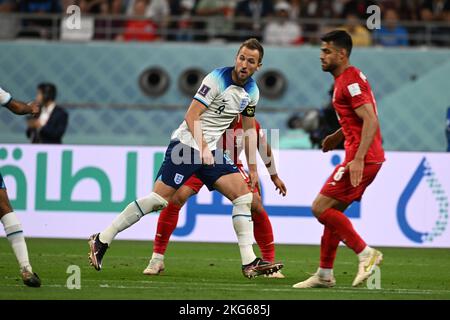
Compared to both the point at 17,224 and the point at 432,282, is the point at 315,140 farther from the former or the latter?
the point at 17,224

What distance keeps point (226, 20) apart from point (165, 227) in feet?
34.0

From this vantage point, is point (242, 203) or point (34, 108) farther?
point (242, 203)

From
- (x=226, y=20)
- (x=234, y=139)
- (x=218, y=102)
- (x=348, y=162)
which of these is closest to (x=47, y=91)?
(x=226, y=20)

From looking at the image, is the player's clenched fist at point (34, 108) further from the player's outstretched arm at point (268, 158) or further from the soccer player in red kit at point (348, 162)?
the player's outstretched arm at point (268, 158)

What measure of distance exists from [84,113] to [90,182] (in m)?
5.55

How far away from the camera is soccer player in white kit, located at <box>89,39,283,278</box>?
34.0 ft

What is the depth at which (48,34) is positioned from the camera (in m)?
22.1

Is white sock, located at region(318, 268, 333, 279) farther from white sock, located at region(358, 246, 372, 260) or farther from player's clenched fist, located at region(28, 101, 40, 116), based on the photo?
player's clenched fist, located at region(28, 101, 40, 116)

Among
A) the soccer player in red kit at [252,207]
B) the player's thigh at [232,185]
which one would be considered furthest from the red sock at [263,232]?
the player's thigh at [232,185]

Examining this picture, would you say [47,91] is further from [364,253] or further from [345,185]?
[364,253]

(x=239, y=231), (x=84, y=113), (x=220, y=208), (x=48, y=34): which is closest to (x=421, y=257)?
(x=220, y=208)

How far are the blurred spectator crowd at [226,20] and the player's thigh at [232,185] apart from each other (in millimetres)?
10753

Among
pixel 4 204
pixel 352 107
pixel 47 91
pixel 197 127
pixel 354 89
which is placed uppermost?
pixel 354 89

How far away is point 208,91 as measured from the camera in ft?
34.1
